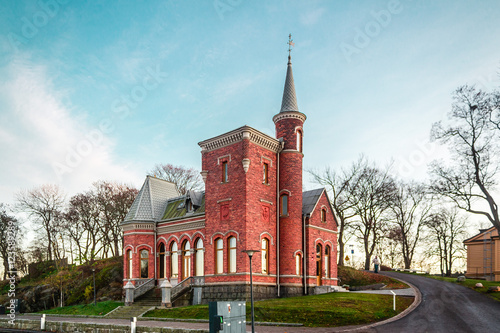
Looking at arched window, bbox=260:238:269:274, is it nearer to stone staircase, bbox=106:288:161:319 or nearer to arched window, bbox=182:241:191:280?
arched window, bbox=182:241:191:280

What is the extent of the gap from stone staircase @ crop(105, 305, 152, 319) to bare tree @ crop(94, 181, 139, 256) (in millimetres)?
20122

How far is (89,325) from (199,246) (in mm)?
9662

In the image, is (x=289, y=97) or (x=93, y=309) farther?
(x=289, y=97)

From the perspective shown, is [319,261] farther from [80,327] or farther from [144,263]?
[80,327]

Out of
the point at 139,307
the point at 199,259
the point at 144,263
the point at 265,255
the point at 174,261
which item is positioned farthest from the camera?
the point at 144,263

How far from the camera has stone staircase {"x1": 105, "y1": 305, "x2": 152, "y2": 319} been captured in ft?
81.1

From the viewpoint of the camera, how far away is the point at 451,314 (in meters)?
19.2

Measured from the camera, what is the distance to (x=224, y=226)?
26.3m

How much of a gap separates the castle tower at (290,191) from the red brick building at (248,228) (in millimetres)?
64

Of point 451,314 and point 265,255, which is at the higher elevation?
point 265,255

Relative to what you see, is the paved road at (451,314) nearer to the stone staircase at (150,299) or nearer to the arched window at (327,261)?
the arched window at (327,261)

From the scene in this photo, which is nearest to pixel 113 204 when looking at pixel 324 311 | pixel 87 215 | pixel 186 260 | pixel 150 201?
pixel 87 215

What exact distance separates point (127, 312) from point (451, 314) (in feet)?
58.5

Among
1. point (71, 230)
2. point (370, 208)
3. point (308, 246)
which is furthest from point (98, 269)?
point (370, 208)
